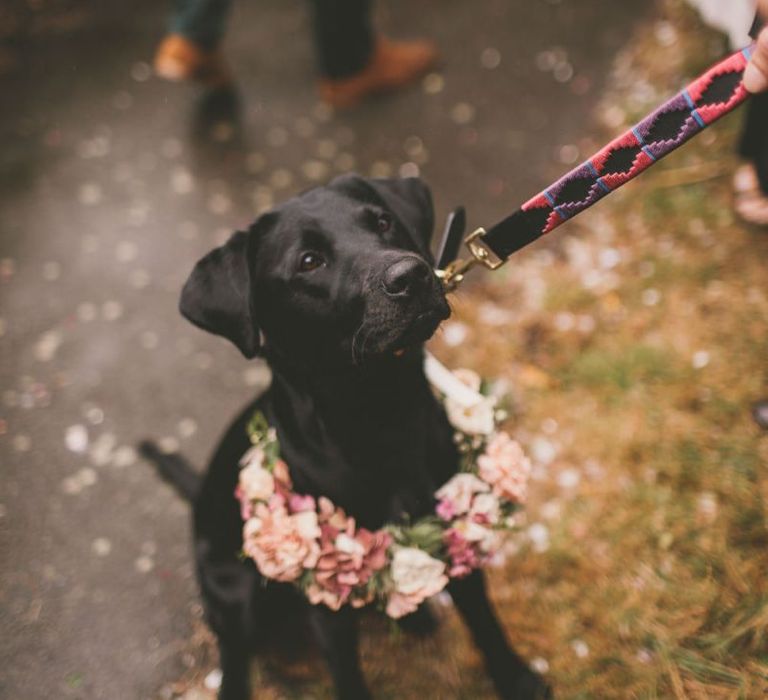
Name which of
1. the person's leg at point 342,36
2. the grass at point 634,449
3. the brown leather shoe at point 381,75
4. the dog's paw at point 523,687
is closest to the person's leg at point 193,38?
the person's leg at point 342,36

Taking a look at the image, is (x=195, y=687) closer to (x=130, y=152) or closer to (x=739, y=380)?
(x=739, y=380)

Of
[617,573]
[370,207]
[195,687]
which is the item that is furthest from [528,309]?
[195,687]

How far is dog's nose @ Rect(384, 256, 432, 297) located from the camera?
69.1 inches

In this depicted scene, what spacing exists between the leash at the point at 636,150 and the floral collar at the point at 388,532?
65 centimetres

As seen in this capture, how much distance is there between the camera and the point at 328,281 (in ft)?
6.51

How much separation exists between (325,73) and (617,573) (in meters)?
4.02

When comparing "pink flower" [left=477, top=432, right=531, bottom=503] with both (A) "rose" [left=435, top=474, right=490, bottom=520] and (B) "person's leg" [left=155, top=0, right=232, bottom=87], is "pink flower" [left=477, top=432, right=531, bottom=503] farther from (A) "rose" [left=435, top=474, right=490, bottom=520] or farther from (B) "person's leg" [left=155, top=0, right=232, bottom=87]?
(B) "person's leg" [left=155, top=0, right=232, bottom=87]

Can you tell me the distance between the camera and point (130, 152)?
204 inches

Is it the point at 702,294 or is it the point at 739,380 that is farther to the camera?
the point at 702,294

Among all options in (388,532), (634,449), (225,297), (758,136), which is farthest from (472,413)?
(758,136)

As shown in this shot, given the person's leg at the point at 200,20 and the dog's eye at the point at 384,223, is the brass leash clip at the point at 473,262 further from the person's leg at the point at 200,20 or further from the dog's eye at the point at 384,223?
the person's leg at the point at 200,20

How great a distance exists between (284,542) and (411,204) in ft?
3.73

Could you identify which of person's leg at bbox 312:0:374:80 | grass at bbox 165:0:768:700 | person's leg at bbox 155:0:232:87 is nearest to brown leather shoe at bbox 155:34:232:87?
person's leg at bbox 155:0:232:87

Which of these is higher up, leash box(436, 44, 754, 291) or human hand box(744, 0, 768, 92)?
human hand box(744, 0, 768, 92)
